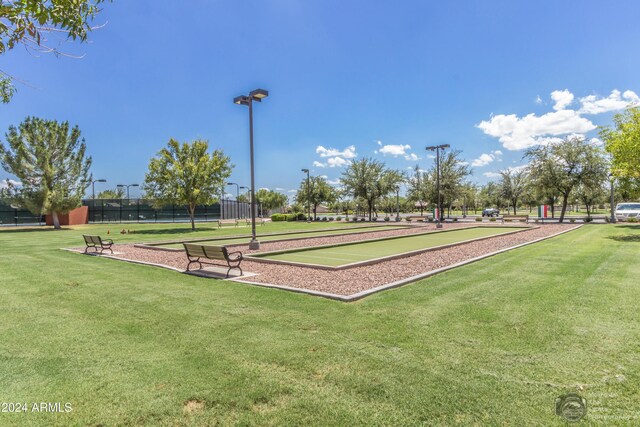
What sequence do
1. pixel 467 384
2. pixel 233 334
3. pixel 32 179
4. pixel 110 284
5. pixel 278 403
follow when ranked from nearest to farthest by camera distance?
1. pixel 278 403
2. pixel 467 384
3. pixel 233 334
4. pixel 110 284
5. pixel 32 179

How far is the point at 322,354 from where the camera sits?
14.5 ft

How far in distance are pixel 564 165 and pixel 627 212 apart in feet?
22.1

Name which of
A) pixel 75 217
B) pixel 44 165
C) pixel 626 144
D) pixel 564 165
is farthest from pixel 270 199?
pixel 626 144

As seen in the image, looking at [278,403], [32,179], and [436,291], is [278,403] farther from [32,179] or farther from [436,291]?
[32,179]

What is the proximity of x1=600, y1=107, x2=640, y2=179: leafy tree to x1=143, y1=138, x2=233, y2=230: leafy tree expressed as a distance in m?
28.1

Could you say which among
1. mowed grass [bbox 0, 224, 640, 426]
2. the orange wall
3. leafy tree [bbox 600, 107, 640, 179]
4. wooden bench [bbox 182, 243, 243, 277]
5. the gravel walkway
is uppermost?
leafy tree [bbox 600, 107, 640, 179]

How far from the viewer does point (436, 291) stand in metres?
7.38

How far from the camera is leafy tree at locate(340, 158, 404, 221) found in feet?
157

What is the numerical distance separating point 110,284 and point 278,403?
690 centimetres

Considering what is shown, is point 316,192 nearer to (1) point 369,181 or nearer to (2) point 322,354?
(1) point 369,181

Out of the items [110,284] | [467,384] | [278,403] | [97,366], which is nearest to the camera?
[278,403]

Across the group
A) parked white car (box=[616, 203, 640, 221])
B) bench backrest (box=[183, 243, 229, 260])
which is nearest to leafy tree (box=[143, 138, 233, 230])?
bench backrest (box=[183, 243, 229, 260])

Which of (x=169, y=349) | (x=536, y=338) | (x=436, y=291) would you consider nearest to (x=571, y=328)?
(x=536, y=338)

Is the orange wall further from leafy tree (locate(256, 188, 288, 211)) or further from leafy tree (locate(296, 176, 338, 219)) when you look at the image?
leafy tree (locate(256, 188, 288, 211))
